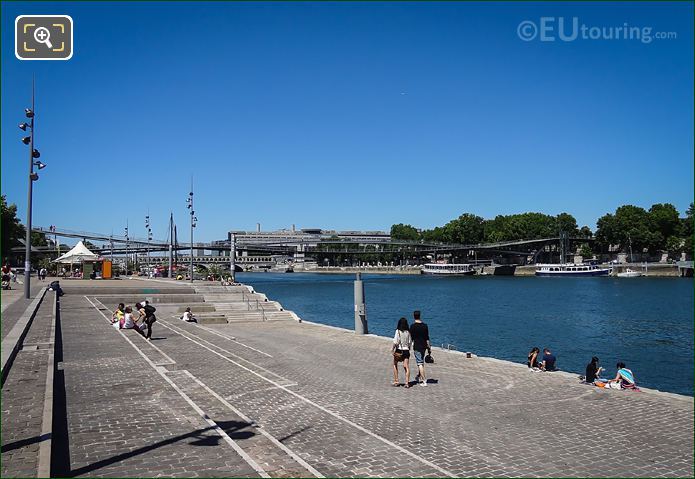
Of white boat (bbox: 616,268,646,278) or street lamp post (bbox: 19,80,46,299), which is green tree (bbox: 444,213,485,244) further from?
street lamp post (bbox: 19,80,46,299)

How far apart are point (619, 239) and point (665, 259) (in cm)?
1224

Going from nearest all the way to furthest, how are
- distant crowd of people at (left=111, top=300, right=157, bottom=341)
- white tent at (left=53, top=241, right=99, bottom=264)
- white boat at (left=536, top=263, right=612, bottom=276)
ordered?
distant crowd of people at (left=111, top=300, right=157, bottom=341) < white tent at (left=53, top=241, right=99, bottom=264) < white boat at (left=536, top=263, right=612, bottom=276)

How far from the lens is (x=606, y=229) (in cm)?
14300

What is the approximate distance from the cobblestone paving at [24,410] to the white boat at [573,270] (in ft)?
484

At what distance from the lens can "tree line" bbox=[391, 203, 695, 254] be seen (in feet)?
447

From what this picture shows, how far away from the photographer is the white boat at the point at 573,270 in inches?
5689

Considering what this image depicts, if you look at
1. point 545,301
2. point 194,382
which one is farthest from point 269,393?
point 545,301

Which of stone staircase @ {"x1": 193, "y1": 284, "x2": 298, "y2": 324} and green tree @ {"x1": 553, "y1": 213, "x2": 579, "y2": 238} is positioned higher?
green tree @ {"x1": 553, "y1": 213, "x2": 579, "y2": 238}

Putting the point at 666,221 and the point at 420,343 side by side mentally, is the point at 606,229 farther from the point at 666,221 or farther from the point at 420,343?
the point at 420,343

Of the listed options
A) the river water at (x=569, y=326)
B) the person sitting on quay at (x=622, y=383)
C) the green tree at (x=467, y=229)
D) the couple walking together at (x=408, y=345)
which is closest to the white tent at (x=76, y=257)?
the river water at (x=569, y=326)

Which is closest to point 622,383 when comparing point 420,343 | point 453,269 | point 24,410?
point 420,343

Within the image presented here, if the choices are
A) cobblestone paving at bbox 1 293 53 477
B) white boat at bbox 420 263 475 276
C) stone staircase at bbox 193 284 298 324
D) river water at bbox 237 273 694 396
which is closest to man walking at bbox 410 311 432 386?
cobblestone paving at bbox 1 293 53 477

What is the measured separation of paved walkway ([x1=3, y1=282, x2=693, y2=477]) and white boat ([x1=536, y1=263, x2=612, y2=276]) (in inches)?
5524

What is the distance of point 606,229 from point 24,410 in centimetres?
15144
